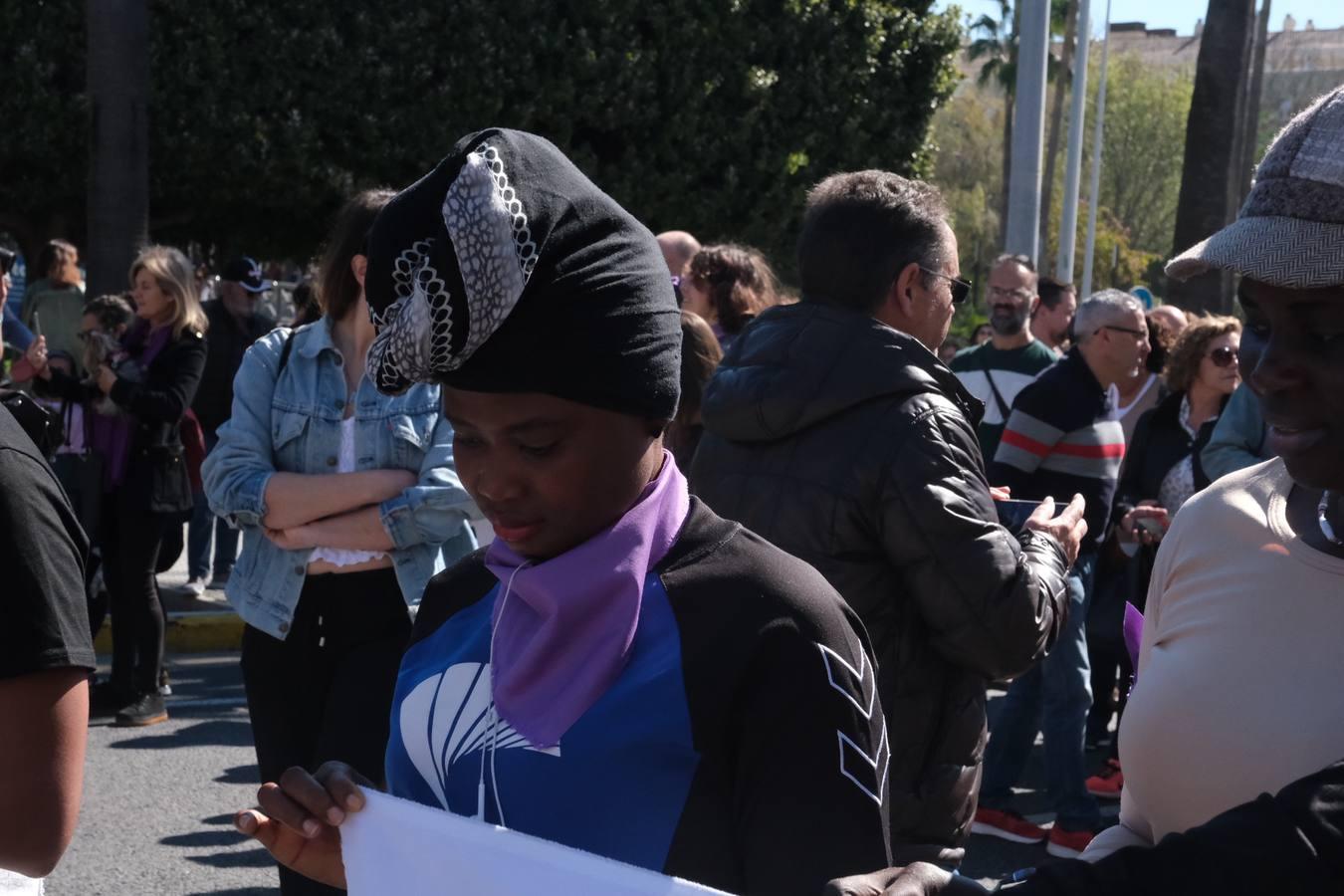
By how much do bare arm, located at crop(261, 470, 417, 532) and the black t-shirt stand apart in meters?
1.79

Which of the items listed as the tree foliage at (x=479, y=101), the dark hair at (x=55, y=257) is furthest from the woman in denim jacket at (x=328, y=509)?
the tree foliage at (x=479, y=101)

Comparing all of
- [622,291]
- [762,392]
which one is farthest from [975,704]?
[622,291]

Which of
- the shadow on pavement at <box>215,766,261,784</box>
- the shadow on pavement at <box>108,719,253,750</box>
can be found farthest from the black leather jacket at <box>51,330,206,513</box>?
the shadow on pavement at <box>215,766,261,784</box>

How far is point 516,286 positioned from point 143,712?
6496mm

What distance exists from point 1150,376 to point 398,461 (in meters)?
5.43

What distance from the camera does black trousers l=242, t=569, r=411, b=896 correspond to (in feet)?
12.7

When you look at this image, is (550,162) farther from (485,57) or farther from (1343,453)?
(485,57)

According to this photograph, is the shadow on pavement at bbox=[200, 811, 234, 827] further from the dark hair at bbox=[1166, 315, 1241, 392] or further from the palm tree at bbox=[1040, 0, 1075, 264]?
the palm tree at bbox=[1040, 0, 1075, 264]

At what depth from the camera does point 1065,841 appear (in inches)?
245

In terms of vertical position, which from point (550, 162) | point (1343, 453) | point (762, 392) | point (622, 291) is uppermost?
point (550, 162)

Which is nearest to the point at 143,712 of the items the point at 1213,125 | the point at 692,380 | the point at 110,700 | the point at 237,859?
the point at 110,700

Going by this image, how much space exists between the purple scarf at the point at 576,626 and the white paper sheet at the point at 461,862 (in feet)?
→ 0.52

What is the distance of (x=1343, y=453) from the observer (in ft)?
5.62

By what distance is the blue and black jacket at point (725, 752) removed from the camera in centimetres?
170
